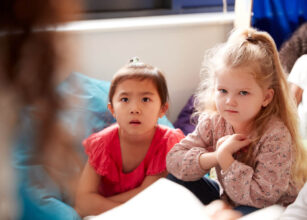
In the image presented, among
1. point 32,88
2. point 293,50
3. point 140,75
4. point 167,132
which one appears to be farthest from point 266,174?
point 293,50

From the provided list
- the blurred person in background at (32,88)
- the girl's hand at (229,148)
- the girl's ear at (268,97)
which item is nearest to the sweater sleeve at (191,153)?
the girl's hand at (229,148)

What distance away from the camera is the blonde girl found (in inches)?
49.1

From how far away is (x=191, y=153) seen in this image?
139cm

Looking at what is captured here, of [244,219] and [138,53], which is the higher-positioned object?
[138,53]

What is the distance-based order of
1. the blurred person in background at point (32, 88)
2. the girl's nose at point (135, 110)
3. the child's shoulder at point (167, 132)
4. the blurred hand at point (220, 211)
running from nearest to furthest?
the blurred person in background at point (32, 88) → the blurred hand at point (220, 211) → the girl's nose at point (135, 110) → the child's shoulder at point (167, 132)

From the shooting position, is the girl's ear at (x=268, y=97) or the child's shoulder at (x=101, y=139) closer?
the girl's ear at (x=268, y=97)

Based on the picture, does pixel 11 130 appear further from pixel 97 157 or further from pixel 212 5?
pixel 212 5

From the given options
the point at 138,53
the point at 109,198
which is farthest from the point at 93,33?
the point at 109,198

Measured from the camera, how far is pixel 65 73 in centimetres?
43

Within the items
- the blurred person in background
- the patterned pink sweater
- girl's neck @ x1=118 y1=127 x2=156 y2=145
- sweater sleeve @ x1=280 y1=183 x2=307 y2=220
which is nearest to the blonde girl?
the patterned pink sweater

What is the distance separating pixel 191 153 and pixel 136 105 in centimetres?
27

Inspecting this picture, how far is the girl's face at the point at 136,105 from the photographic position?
1.48 metres

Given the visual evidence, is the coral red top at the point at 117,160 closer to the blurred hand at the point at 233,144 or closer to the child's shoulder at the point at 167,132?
the child's shoulder at the point at 167,132

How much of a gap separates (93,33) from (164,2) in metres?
0.57
